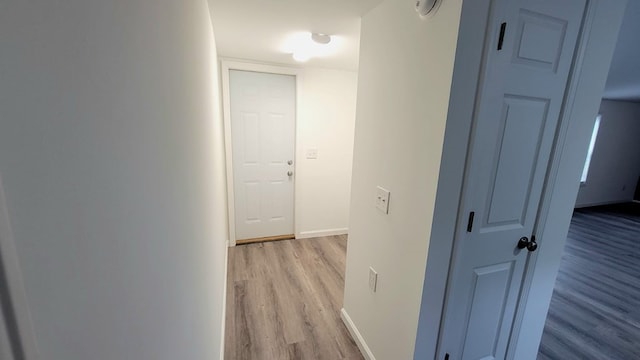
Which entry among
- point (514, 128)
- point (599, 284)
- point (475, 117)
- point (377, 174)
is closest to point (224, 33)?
point (377, 174)

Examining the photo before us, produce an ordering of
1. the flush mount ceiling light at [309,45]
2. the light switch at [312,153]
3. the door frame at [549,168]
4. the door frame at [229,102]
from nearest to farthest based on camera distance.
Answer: the door frame at [549,168]
the flush mount ceiling light at [309,45]
the door frame at [229,102]
the light switch at [312,153]

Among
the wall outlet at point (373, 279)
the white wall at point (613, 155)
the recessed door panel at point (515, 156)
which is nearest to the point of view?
A: the recessed door panel at point (515, 156)

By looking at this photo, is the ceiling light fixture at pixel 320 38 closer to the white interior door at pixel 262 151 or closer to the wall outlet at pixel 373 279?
→ the white interior door at pixel 262 151

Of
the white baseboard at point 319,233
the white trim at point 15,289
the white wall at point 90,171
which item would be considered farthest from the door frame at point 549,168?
the white baseboard at point 319,233

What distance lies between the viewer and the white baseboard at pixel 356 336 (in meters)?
1.70

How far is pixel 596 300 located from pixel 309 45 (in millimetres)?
3550

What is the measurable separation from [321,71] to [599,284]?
3.78 m

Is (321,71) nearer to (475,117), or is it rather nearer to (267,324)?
(475,117)

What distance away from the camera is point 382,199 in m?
1.51

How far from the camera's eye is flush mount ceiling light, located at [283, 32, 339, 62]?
2018mm

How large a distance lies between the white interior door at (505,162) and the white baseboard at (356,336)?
1.74ft

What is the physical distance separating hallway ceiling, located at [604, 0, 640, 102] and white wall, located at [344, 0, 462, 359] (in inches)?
59.6

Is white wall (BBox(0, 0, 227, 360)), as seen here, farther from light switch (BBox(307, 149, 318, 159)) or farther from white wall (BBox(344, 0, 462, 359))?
light switch (BBox(307, 149, 318, 159))

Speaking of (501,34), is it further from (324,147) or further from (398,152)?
(324,147)
